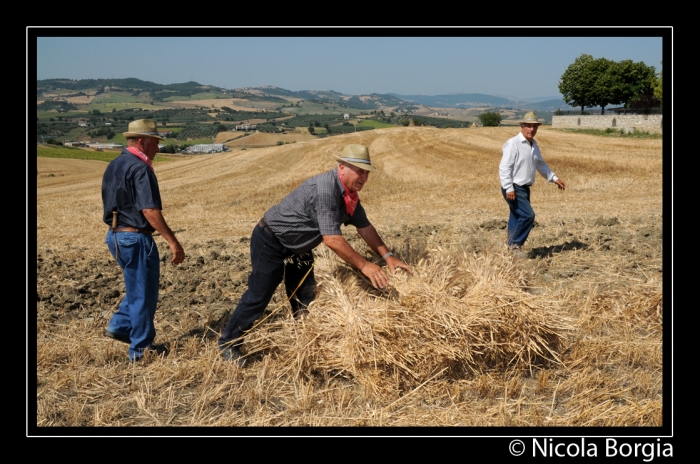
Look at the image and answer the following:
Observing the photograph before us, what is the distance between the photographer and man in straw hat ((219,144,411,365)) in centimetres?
421

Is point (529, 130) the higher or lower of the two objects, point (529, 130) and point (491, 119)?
the lower

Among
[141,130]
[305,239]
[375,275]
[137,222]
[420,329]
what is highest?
[141,130]

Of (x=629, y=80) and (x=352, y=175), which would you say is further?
(x=629, y=80)

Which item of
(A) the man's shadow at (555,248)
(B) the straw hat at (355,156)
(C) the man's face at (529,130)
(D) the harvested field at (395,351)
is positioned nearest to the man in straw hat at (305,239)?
(B) the straw hat at (355,156)

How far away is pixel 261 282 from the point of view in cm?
458

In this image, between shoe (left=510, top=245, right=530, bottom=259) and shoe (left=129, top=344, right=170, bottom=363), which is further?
shoe (left=510, top=245, right=530, bottom=259)

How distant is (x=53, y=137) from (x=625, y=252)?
5779 centimetres

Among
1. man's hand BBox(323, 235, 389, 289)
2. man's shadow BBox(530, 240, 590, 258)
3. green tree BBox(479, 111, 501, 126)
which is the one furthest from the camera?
green tree BBox(479, 111, 501, 126)

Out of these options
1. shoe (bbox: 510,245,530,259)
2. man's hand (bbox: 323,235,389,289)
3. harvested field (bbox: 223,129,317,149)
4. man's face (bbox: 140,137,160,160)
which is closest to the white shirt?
shoe (bbox: 510,245,530,259)

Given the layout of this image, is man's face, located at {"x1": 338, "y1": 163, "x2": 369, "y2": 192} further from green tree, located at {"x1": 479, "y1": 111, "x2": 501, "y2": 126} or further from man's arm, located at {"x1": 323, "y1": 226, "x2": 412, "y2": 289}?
green tree, located at {"x1": 479, "y1": 111, "x2": 501, "y2": 126}

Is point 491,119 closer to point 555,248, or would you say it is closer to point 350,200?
point 555,248

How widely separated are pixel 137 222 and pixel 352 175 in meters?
1.70

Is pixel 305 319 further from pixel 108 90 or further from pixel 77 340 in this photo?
pixel 108 90

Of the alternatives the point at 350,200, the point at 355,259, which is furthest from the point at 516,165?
the point at 355,259
